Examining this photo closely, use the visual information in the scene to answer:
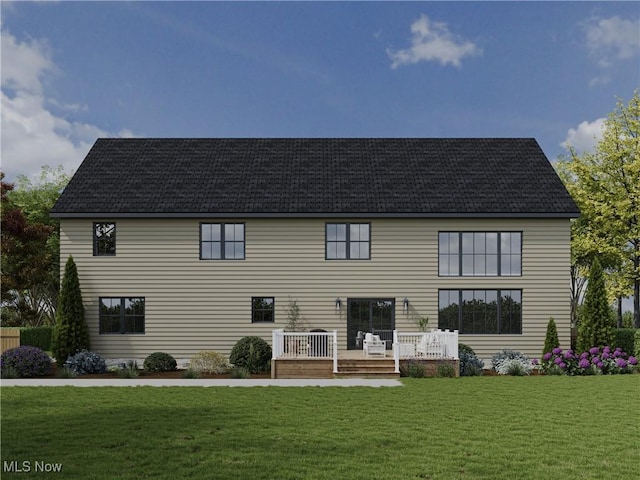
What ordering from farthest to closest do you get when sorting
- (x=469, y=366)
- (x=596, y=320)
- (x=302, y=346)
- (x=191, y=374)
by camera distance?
(x=596, y=320) → (x=302, y=346) → (x=469, y=366) → (x=191, y=374)

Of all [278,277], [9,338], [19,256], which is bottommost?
[9,338]

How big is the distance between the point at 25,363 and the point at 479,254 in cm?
1629

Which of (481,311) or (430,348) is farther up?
(481,311)

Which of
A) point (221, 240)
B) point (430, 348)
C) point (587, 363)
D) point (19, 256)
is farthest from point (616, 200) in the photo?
point (19, 256)

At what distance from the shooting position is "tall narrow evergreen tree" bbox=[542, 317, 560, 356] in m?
22.6

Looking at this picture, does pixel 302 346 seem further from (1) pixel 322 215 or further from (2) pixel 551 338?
(2) pixel 551 338

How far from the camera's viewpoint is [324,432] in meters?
11.1

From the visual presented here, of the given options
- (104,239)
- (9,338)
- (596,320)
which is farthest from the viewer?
(9,338)

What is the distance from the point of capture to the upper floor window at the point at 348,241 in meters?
23.9

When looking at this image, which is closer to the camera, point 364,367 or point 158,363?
point 364,367

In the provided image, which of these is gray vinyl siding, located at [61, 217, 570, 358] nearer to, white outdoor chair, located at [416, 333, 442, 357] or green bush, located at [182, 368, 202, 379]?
white outdoor chair, located at [416, 333, 442, 357]

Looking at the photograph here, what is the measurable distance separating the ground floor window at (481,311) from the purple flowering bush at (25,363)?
546 inches

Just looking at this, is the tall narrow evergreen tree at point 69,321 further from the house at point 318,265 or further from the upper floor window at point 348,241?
the upper floor window at point 348,241

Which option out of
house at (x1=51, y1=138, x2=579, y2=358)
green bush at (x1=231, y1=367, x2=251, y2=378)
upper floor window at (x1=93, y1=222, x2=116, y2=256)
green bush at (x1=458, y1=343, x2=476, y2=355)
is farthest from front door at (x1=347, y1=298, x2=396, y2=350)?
upper floor window at (x1=93, y1=222, x2=116, y2=256)
